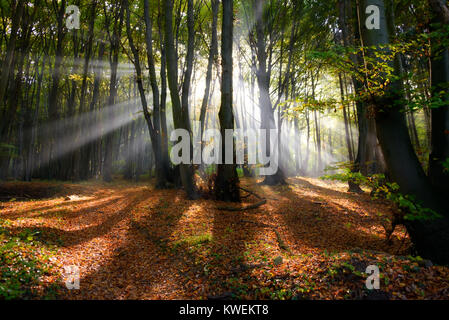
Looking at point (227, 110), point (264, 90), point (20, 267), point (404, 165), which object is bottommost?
point (20, 267)

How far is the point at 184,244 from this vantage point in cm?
475

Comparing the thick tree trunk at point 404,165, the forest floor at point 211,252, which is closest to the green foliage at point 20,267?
the forest floor at point 211,252

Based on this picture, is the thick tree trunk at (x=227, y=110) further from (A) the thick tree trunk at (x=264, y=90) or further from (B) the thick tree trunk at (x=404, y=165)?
(B) the thick tree trunk at (x=404, y=165)

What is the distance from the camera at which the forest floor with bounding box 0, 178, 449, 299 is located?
2.94 m

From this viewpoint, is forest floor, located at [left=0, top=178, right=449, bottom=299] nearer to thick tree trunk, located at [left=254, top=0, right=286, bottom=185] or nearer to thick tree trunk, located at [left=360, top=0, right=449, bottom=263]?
thick tree trunk, located at [left=360, top=0, right=449, bottom=263]

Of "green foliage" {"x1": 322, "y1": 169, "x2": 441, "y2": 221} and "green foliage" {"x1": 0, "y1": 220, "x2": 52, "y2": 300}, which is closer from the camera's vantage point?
"green foliage" {"x1": 0, "y1": 220, "x2": 52, "y2": 300}

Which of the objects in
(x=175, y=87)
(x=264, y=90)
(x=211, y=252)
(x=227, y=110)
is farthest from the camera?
(x=264, y=90)

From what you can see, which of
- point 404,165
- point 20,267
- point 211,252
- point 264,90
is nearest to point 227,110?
point 211,252

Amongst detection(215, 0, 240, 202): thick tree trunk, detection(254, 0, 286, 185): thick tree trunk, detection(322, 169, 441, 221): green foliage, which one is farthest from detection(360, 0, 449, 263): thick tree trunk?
detection(254, 0, 286, 185): thick tree trunk

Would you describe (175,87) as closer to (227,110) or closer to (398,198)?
(227,110)

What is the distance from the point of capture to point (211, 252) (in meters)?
4.32

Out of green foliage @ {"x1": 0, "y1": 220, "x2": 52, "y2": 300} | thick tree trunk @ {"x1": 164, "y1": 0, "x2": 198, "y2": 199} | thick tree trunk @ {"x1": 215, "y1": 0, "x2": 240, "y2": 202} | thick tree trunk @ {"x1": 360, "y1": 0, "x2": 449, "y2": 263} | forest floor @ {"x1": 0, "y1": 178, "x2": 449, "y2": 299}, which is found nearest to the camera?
green foliage @ {"x1": 0, "y1": 220, "x2": 52, "y2": 300}

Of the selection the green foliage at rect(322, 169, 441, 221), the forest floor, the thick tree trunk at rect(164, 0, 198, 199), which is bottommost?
the forest floor

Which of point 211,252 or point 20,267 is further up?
point 20,267
